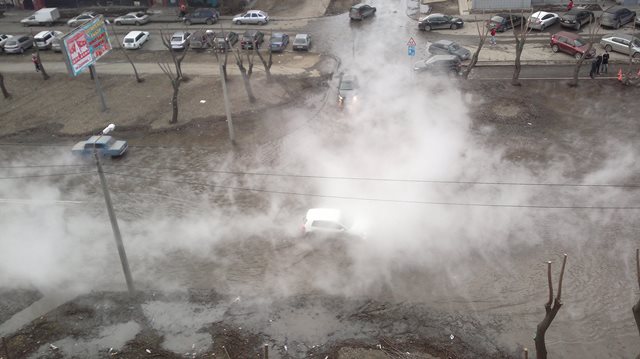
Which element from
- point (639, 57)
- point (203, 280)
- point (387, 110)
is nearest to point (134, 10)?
point (387, 110)

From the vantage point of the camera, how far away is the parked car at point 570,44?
114ft

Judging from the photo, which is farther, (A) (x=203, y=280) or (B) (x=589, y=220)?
(B) (x=589, y=220)

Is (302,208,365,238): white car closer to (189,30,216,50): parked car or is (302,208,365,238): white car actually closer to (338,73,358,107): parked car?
(338,73,358,107): parked car

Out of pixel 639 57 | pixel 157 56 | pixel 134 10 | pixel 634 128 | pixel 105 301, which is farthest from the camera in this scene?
pixel 134 10

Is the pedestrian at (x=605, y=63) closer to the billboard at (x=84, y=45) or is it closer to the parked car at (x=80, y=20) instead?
the billboard at (x=84, y=45)

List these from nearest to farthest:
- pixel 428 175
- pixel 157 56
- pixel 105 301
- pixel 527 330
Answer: pixel 527 330 → pixel 105 301 → pixel 428 175 → pixel 157 56

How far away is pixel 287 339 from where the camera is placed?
18.2 m

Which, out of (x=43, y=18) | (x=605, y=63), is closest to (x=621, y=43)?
(x=605, y=63)

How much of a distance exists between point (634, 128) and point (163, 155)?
78.5 feet

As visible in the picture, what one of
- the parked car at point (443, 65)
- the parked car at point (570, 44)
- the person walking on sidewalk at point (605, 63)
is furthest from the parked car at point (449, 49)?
the person walking on sidewalk at point (605, 63)

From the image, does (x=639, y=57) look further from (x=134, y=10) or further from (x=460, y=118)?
(x=134, y=10)

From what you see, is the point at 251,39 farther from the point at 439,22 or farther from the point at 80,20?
the point at 80,20

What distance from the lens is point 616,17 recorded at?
37.9 metres

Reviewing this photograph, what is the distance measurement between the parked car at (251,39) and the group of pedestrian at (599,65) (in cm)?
2095
